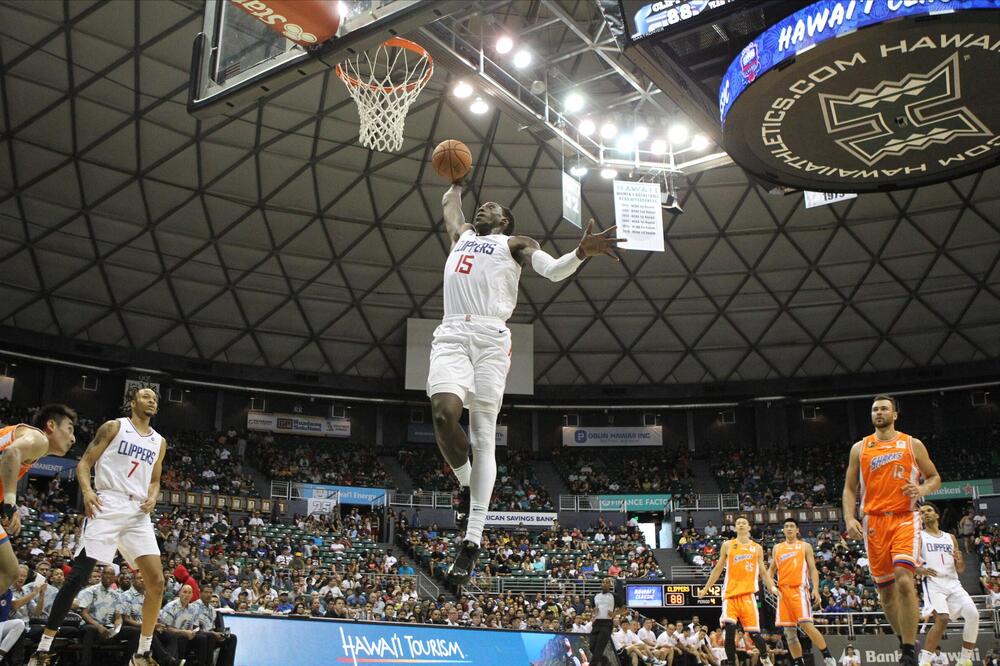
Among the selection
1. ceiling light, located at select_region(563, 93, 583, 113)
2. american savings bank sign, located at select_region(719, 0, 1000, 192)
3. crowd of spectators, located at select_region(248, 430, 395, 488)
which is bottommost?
crowd of spectators, located at select_region(248, 430, 395, 488)

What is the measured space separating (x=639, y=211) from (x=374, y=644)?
16778mm

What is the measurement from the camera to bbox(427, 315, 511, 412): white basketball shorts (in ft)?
20.2

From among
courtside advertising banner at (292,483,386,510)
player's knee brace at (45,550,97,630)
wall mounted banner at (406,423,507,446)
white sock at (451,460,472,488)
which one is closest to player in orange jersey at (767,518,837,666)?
white sock at (451,460,472,488)

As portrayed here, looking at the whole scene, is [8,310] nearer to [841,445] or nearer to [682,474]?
[682,474]

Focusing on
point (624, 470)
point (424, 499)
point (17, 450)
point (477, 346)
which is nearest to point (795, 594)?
point (477, 346)

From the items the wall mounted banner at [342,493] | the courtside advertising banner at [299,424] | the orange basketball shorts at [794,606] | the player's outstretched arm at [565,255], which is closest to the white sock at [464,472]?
the player's outstretched arm at [565,255]

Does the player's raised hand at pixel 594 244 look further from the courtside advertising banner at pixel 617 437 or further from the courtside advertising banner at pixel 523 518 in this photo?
the courtside advertising banner at pixel 617 437

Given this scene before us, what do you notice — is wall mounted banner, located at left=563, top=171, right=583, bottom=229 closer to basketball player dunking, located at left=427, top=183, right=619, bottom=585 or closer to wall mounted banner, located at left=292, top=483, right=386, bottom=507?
wall mounted banner, located at left=292, top=483, right=386, bottom=507

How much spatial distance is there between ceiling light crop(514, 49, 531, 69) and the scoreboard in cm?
1456

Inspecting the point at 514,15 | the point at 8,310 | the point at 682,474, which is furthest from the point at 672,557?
the point at 8,310

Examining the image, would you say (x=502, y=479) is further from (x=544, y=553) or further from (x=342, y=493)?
(x=544, y=553)

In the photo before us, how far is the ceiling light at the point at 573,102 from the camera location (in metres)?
25.1

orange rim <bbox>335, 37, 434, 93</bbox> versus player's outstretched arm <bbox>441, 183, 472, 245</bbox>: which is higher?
orange rim <bbox>335, 37, 434, 93</bbox>

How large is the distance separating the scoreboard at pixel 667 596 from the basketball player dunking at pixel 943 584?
14299 mm
